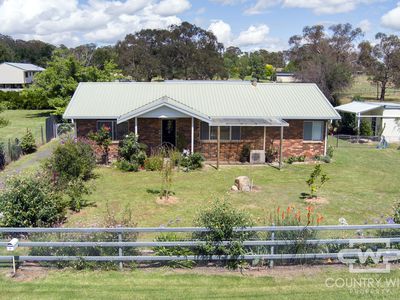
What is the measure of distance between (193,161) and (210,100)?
4814 millimetres

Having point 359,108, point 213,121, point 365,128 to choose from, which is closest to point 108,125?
point 213,121

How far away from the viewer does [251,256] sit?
29.5 feet

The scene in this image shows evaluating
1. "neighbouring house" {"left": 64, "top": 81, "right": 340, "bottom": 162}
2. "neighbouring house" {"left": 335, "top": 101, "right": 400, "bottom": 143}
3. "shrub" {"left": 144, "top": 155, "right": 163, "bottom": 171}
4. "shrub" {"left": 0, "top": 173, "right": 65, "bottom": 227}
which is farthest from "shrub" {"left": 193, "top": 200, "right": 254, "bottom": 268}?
"neighbouring house" {"left": 335, "top": 101, "right": 400, "bottom": 143}

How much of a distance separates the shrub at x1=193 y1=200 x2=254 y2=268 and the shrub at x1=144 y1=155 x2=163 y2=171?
1156 cm

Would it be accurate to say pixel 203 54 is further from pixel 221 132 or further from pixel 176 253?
pixel 176 253

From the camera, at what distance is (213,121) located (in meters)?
21.6

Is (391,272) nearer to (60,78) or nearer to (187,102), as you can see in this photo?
(187,102)

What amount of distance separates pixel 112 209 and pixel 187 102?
10.9 m

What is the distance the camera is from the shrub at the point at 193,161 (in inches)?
834

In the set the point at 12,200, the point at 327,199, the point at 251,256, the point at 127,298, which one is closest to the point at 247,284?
the point at 251,256

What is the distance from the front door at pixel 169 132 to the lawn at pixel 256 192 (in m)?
2.73

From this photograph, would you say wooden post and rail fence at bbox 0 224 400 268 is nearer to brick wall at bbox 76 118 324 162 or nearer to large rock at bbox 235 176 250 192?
large rock at bbox 235 176 250 192

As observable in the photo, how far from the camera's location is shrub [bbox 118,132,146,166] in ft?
69.3

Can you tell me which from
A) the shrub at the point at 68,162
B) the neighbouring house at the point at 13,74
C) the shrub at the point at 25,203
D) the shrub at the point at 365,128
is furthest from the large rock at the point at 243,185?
the neighbouring house at the point at 13,74
